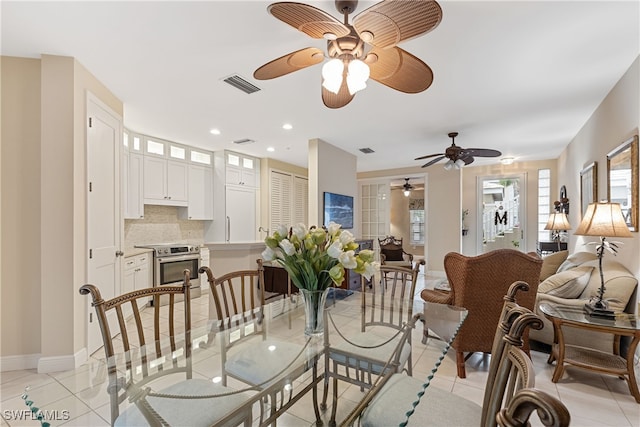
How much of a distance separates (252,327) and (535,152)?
6257mm

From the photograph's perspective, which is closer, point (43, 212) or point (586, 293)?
point (43, 212)

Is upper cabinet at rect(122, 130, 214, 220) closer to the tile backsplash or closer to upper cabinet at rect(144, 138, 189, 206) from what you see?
upper cabinet at rect(144, 138, 189, 206)

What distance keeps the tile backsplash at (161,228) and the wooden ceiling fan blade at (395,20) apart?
453 centimetres

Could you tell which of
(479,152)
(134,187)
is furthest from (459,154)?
(134,187)

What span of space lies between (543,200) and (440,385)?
5.96 m

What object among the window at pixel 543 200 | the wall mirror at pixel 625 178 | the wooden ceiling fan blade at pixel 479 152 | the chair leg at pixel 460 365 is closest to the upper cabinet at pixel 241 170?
the wooden ceiling fan blade at pixel 479 152

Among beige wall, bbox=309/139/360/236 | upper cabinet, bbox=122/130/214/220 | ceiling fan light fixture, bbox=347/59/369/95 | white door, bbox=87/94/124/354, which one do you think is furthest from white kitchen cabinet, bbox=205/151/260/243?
ceiling fan light fixture, bbox=347/59/369/95

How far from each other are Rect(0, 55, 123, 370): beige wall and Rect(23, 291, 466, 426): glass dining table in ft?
4.07

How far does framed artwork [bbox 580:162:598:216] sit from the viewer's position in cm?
350

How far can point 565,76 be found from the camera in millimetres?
2744

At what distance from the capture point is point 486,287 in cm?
237

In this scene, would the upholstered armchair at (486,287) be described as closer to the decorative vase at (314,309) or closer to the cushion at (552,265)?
the decorative vase at (314,309)

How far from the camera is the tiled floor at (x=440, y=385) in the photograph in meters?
1.22

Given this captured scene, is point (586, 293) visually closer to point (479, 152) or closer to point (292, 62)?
point (479, 152)
